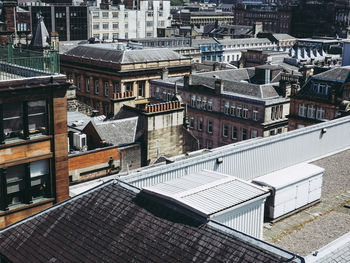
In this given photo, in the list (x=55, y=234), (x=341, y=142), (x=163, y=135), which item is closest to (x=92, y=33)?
(x=163, y=135)

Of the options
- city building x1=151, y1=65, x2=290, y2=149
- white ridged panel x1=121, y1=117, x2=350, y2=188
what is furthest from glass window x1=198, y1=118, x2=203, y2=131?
white ridged panel x1=121, y1=117, x2=350, y2=188

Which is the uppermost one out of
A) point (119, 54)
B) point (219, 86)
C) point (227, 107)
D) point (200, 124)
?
point (119, 54)

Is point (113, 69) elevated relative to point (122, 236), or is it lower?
elevated

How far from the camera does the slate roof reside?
1600cm

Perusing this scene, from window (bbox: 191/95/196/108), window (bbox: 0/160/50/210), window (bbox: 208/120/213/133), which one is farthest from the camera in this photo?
window (bbox: 191/95/196/108)

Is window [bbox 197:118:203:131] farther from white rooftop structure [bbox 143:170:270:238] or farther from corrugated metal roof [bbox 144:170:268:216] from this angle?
white rooftop structure [bbox 143:170:270:238]

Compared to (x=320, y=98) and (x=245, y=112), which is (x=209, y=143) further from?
(x=320, y=98)

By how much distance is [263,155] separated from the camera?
3139cm

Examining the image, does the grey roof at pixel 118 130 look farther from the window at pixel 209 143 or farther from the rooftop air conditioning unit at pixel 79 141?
the window at pixel 209 143

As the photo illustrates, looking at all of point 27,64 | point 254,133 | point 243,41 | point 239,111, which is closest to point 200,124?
point 239,111

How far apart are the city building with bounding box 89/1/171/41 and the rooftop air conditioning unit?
105m

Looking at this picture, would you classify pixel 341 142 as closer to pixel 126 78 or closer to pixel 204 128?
pixel 204 128

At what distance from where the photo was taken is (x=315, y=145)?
116 ft

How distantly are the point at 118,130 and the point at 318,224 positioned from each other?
22.7 metres
